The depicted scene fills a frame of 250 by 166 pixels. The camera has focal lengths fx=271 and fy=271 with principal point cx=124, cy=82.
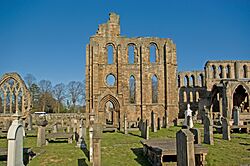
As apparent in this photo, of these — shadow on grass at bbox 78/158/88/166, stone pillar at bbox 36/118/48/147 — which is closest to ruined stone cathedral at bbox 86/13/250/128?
stone pillar at bbox 36/118/48/147

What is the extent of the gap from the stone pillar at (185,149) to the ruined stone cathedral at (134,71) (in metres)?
28.1

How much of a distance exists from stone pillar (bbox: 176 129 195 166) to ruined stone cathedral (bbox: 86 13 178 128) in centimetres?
2813

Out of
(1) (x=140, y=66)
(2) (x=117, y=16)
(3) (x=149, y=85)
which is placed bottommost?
(3) (x=149, y=85)

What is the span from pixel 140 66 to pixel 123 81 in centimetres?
314

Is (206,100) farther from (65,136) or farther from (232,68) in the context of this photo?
(65,136)

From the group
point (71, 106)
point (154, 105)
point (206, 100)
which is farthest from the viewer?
point (71, 106)

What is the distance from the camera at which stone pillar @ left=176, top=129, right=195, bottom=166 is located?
659 cm

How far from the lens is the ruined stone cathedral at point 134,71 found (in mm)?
36062

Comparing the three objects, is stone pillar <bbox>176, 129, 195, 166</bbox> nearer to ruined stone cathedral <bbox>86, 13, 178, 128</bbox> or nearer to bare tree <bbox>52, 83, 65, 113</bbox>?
ruined stone cathedral <bbox>86, 13, 178, 128</bbox>

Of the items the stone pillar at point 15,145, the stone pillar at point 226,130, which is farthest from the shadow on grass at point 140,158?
the stone pillar at point 226,130

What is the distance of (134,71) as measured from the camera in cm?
3712

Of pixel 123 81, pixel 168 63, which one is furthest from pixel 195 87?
pixel 123 81

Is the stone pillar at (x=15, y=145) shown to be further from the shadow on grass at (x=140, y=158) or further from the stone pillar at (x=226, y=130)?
the stone pillar at (x=226, y=130)

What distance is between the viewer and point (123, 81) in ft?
120
